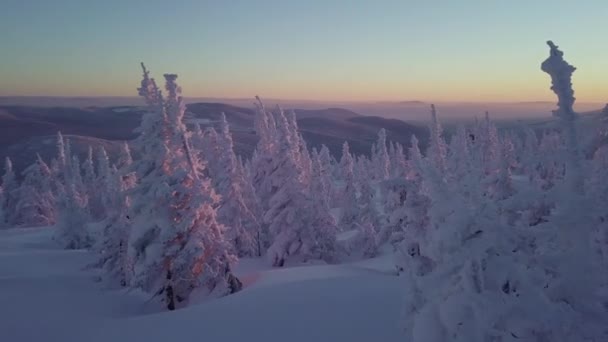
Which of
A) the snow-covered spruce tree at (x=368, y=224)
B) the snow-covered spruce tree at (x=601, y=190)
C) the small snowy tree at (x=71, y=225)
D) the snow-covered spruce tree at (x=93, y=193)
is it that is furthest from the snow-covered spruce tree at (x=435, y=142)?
the snow-covered spruce tree at (x=93, y=193)

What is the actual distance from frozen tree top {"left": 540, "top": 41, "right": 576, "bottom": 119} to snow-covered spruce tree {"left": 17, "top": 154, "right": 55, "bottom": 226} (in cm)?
6664

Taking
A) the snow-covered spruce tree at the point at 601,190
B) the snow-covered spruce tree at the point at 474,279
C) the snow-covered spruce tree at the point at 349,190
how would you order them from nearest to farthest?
1. the snow-covered spruce tree at the point at 474,279
2. the snow-covered spruce tree at the point at 601,190
3. the snow-covered spruce tree at the point at 349,190

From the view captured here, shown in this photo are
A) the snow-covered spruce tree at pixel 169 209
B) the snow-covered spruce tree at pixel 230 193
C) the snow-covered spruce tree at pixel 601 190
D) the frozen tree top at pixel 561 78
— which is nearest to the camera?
the frozen tree top at pixel 561 78

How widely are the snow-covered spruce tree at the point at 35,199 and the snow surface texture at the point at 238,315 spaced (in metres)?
47.7

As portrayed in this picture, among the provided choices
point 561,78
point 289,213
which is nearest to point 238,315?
point 561,78

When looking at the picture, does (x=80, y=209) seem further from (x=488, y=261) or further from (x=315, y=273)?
(x=488, y=261)

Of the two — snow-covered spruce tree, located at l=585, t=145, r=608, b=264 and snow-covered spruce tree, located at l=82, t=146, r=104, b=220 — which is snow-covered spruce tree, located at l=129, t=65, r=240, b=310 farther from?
snow-covered spruce tree, located at l=82, t=146, r=104, b=220

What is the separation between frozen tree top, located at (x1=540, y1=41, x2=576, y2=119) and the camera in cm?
868

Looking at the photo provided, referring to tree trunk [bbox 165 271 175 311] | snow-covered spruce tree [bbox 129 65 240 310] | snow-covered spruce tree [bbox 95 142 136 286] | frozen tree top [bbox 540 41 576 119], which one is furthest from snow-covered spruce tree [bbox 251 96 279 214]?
frozen tree top [bbox 540 41 576 119]

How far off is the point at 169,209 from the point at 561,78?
572 inches

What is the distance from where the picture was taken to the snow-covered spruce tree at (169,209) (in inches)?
702

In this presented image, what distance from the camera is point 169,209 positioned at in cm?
1825

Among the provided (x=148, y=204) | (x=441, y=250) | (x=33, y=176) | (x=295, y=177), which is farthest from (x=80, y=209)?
(x=441, y=250)

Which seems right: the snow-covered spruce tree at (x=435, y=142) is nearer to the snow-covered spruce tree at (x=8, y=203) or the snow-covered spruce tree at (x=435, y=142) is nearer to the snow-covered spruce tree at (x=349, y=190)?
the snow-covered spruce tree at (x=349, y=190)
